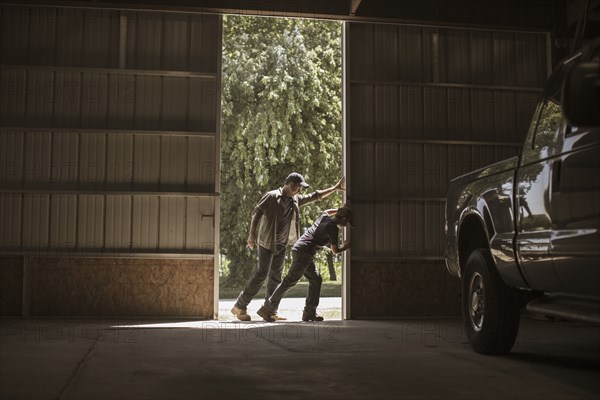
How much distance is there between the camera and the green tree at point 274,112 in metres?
17.6

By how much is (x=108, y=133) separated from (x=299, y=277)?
3.70 metres

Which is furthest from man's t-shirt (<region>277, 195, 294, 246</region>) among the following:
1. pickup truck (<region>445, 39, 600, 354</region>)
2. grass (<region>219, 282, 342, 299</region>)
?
grass (<region>219, 282, 342, 299</region>)

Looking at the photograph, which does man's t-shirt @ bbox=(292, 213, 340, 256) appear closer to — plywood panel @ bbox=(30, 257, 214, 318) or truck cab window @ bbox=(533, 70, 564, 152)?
plywood panel @ bbox=(30, 257, 214, 318)

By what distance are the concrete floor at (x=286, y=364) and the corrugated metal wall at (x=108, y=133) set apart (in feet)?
6.19

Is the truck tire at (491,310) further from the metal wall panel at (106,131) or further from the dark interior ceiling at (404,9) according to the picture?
the dark interior ceiling at (404,9)

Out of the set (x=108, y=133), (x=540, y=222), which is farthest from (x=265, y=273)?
(x=540, y=222)

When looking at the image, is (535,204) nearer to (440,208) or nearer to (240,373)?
(240,373)

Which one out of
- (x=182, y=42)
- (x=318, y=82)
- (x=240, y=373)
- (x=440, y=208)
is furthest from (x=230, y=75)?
(x=240, y=373)

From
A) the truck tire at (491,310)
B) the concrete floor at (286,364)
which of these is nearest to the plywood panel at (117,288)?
the concrete floor at (286,364)

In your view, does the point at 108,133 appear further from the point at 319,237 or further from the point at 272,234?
the point at 319,237

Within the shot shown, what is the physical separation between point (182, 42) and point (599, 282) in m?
7.70

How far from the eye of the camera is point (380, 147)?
33.9 ft

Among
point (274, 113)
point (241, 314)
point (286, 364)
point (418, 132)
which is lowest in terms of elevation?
point (241, 314)

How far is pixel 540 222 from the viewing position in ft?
15.2
